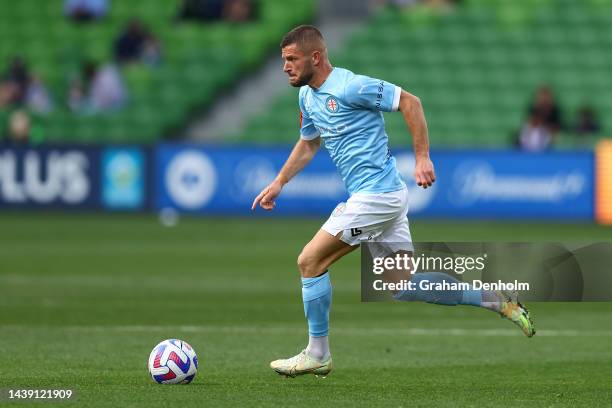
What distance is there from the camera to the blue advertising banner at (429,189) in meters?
23.4

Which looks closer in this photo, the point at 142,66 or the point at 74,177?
the point at 74,177

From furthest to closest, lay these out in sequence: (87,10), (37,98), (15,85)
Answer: (87,10), (15,85), (37,98)

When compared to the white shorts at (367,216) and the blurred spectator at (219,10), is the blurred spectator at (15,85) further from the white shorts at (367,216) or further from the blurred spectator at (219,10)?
the white shorts at (367,216)

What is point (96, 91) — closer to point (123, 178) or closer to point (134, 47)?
point (134, 47)

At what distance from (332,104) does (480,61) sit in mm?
20298

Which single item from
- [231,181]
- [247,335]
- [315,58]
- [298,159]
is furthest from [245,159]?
[315,58]

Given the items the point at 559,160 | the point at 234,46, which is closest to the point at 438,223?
the point at 559,160

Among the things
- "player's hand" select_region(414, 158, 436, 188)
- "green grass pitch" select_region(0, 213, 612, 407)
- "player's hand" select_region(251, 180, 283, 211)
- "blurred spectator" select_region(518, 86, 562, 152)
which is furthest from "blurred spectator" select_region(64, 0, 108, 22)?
"player's hand" select_region(414, 158, 436, 188)

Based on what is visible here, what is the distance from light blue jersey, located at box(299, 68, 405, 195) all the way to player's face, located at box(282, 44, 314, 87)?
0.46 ft

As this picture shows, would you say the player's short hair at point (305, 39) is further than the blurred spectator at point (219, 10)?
No

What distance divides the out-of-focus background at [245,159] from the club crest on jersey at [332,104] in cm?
251

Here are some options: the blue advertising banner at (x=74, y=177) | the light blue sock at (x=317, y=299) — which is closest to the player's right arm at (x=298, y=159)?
the light blue sock at (x=317, y=299)

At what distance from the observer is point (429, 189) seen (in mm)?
23516

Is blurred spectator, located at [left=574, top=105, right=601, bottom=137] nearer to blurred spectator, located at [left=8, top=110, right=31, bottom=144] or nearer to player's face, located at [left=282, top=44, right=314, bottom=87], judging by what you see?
blurred spectator, located at [left=8, top=110, right=31, bottom=144]
